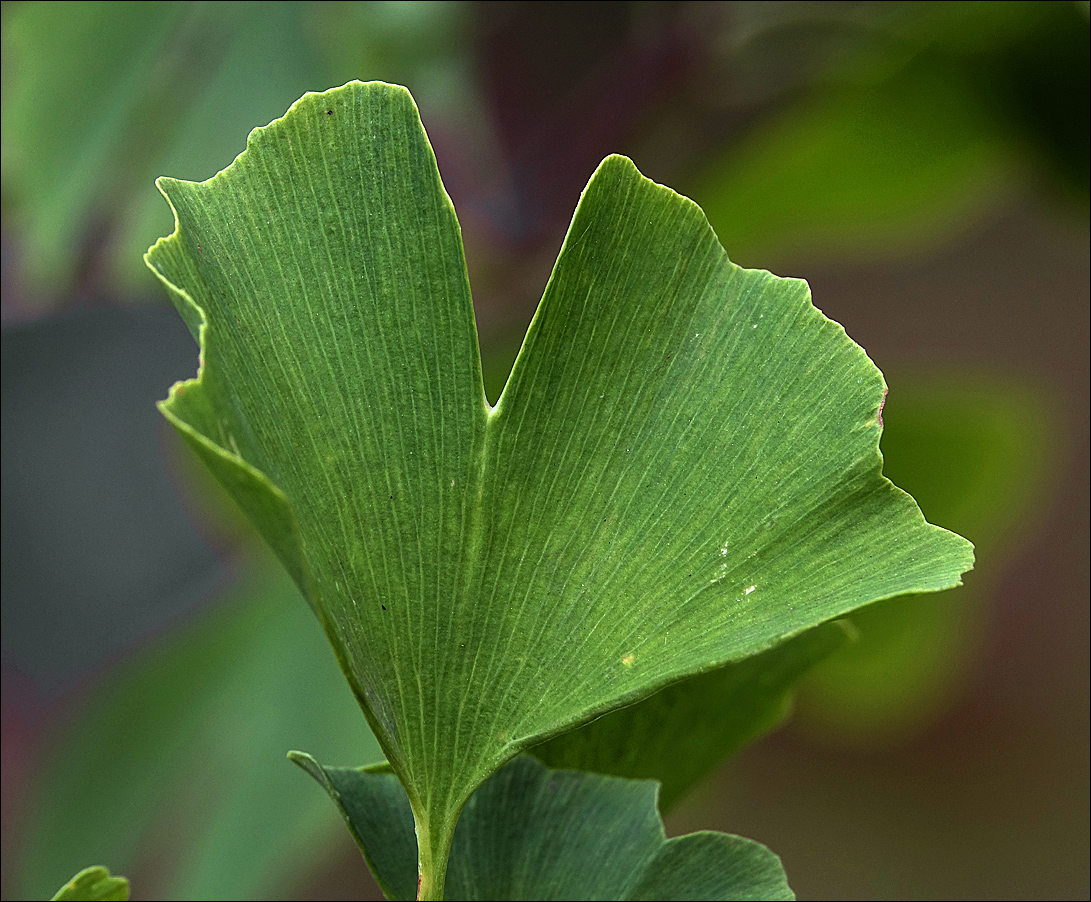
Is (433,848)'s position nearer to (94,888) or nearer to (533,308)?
(94,888)

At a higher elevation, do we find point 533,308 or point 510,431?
point 533,308

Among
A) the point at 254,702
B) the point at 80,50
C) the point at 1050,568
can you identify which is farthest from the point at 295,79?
the point at 1050,568

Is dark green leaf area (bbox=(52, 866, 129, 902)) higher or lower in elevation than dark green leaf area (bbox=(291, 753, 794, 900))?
lower

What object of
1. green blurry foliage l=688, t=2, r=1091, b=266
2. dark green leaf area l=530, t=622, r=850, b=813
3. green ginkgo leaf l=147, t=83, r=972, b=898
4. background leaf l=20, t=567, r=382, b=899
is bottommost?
background leaf l=20, t=567, r=382, b=899

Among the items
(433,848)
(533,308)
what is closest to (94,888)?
(433,848)

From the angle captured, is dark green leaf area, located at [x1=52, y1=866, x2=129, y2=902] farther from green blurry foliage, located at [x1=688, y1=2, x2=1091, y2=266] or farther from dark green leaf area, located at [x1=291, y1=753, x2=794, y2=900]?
green blurry foliage, located at [x1=688, y1=2, x2=1091, y2=266]

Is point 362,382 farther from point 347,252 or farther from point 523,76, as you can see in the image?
point 523,76

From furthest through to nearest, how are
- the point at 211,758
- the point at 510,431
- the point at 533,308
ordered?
1. the point at 533,308
2. the point at 211,758
3. the point at 510,431

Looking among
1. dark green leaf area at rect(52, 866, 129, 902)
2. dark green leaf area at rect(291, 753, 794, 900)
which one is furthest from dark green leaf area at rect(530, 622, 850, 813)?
dark green leaf area at rect(52, 866, 129, 902)
